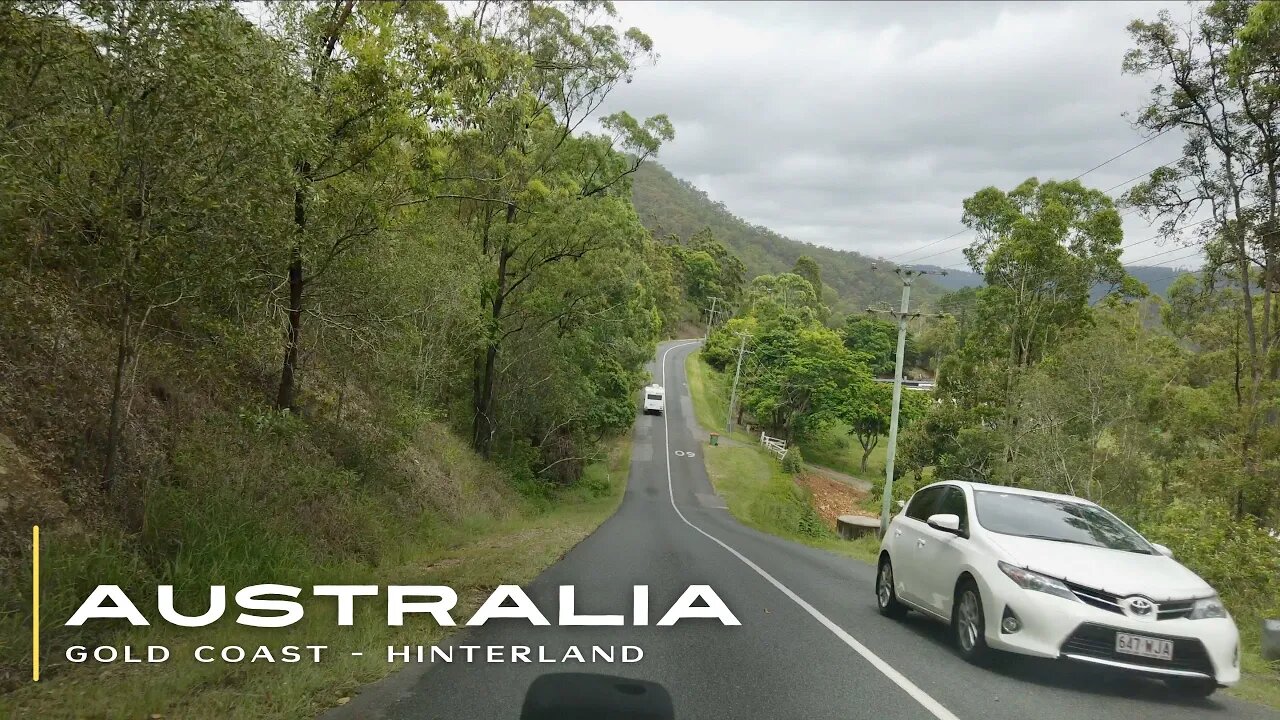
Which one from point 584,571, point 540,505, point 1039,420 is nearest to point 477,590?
point 584,571

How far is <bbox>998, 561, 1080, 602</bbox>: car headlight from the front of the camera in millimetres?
6738

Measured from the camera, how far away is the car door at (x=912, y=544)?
9.04 meters

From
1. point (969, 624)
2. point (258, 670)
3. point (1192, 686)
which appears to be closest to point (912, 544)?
point (969, 624)

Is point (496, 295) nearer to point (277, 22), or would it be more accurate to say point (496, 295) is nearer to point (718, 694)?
point (277, 22)

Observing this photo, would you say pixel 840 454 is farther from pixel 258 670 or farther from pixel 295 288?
pixel 258 670

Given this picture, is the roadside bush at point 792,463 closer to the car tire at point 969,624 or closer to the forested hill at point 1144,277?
the forested hill at point 1144,277

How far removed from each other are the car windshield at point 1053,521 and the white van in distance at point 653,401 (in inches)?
2611

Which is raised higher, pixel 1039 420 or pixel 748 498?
pixel 1039 420

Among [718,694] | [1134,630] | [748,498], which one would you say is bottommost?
[748,498]

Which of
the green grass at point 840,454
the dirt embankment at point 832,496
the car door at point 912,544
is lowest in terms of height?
the dirt embankment at point 832,496

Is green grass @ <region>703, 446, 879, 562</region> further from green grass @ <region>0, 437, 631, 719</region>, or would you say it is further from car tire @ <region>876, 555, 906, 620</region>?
green grass @ <region>0, 437, 631, 719</region>

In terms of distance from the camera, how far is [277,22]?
10.2m

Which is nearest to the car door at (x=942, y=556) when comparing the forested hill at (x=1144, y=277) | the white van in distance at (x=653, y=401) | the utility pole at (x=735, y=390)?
the forested hill at (x=1144, y=277)

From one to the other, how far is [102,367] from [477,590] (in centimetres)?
513
